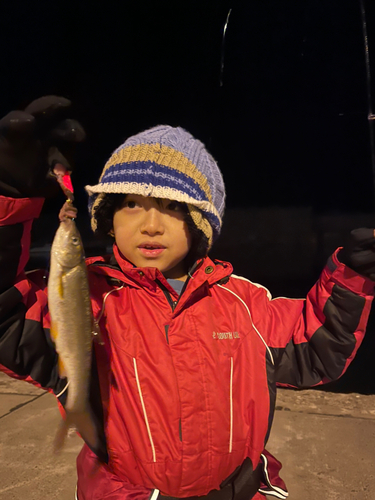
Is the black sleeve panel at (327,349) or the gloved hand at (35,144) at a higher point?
the gloved hand at (35,144)

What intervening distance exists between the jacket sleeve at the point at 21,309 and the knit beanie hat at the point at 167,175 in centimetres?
36

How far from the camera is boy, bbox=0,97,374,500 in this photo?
4.51 feet

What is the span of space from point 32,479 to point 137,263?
1.91 metres

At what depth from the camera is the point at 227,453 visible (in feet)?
4.91

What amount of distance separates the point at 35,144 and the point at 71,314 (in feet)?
1.95

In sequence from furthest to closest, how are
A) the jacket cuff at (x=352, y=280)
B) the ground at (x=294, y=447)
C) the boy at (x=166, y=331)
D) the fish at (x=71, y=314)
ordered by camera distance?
the ground at (x=294, y=447)
the jacket cuff at (x=352, y=280)
the boy at (x=166, y=331)
the fish at (x=71, y=314)

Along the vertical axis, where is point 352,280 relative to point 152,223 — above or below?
below

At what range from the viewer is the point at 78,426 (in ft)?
4.48

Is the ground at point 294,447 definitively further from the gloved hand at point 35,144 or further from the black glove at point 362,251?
the gloved hand at point 35,144

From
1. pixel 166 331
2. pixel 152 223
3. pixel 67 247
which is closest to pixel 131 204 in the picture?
pixel 152 223

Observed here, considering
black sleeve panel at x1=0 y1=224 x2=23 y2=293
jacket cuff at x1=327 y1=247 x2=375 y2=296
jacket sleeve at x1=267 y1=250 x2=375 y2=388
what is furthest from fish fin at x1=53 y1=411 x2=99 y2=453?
jacket cuff at x1=327 y1=247 x2=375 y2=296

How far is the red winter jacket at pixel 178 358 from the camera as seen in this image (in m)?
1.43

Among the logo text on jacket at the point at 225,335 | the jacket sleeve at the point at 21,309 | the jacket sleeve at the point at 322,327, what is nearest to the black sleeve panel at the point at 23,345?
the jacket sleeve at the point at 21,309

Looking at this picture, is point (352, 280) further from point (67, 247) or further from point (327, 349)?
point (67, 247)
